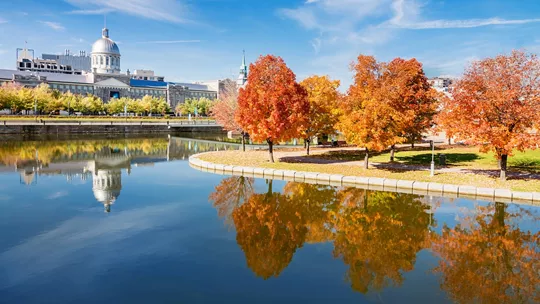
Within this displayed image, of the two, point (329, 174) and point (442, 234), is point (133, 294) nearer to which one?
point (442, 234)

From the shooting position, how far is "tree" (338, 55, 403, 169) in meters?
28.1

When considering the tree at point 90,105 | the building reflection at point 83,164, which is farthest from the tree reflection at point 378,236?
the tree at point 90,105

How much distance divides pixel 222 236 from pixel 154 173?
17.5 metres

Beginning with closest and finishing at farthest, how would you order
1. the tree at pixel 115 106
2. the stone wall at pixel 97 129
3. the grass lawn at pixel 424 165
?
the grass lawn at pixel 424 165
the stone wall at pixel 97 129
the tree at pixel 115 106

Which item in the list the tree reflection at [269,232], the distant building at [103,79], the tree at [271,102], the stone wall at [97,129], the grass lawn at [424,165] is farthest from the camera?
the distant building at [103,79]

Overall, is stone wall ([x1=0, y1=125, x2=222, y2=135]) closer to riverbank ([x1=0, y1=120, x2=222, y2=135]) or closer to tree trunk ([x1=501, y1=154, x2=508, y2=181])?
riverbank ([x1=0, y1=120, x2=222, y2=135])

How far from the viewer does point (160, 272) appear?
12359 millimetres

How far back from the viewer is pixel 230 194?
23484 millimetres

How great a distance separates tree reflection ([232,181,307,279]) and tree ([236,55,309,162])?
10426 millimetres

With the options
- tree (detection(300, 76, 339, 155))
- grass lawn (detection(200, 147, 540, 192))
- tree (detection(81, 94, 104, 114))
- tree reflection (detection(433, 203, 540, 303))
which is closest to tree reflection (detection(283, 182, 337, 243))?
tree reflection (detection(433, 203, 540, 303))

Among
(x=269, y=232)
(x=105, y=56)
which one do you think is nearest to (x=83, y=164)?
(x=269, y=232)

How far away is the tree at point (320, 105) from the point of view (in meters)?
39.4

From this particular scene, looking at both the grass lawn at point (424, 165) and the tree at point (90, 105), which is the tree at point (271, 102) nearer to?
the grass lawn at point (424, 165)

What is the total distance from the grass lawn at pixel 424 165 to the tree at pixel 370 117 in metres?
2.25
